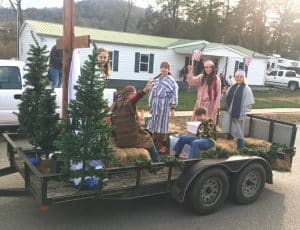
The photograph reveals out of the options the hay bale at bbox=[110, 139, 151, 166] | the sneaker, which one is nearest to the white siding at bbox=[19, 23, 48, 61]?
the sneaker

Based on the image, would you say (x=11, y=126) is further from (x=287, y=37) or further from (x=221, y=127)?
(x=287, y=37)

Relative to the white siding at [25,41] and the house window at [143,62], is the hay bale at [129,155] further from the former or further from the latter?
the house window at [143,62]

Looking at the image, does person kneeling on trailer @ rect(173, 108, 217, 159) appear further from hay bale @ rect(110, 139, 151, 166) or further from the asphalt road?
the asphalt road

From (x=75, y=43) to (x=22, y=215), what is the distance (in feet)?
7.52

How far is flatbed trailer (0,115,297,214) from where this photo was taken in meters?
4.83

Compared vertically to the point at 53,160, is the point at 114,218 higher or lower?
lower

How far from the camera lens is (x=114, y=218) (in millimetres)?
5457

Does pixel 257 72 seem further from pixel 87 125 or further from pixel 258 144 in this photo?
pixel 87 125

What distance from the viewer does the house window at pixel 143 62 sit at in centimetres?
2958

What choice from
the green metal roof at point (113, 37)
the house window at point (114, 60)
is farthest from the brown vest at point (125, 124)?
the house window at point (114, 60)

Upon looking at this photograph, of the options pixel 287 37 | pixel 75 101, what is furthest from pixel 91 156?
pixel 287 37

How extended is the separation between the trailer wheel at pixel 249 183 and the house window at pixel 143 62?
77.9 feet

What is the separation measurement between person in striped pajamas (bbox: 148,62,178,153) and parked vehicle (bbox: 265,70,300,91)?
3132 centimetres

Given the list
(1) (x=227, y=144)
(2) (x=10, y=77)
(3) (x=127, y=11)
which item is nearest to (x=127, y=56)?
(2) (x=10, y=77)
